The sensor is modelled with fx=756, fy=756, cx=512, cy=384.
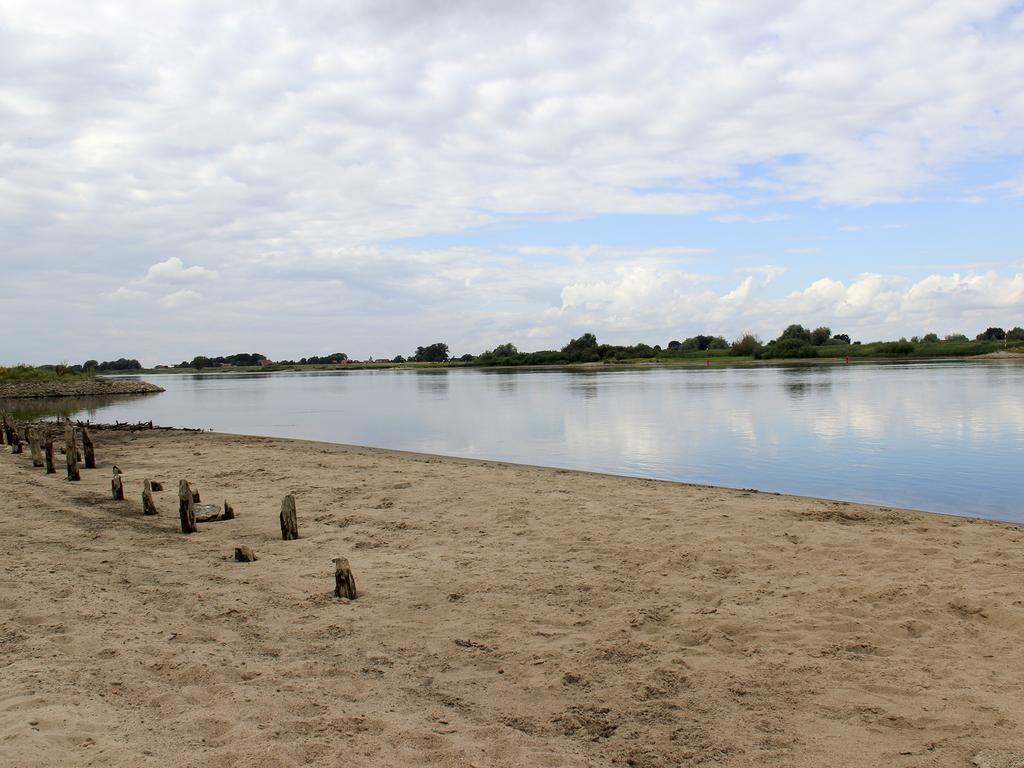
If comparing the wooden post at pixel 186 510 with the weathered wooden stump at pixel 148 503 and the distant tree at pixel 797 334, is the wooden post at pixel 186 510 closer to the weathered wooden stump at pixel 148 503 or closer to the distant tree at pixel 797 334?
the weathered wooden stump at pixel 148 503

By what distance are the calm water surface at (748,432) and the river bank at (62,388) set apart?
18.1m

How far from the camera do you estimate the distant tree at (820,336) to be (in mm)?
127744

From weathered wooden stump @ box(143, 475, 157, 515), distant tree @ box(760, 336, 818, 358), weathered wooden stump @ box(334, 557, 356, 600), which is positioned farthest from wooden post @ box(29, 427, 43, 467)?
distant tree @ box(760, 336, 818, 358)

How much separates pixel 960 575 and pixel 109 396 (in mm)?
64477

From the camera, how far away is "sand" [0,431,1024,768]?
4.50m

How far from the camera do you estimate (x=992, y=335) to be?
4540 inches

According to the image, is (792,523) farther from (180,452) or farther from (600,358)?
(600,358)

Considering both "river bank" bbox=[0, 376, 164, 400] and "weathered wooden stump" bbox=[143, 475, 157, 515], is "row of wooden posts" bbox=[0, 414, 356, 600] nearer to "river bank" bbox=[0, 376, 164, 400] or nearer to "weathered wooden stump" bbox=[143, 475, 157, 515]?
"weathered wooden stump" bbox=[143, 475, 157, 515]

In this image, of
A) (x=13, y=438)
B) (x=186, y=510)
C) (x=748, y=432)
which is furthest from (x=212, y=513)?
(x=748, y=432)

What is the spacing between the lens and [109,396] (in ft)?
199

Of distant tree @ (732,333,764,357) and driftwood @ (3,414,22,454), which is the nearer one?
driftwood @ (3,414,22,454)

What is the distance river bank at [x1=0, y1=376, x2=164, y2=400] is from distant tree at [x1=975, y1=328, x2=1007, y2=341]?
114734 mm

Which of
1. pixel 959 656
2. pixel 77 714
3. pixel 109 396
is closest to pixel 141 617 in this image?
pixel 77 714

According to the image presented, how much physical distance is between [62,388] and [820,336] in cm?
11280
